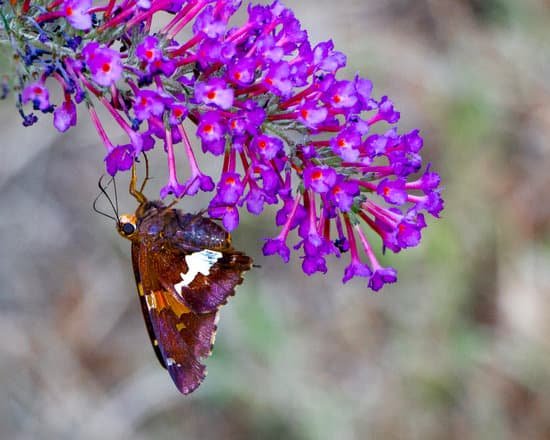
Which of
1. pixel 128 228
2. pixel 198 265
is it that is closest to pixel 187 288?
pixel 198 265

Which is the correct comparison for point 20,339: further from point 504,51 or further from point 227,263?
point 504,51

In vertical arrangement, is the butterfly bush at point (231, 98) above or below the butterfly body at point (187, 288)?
above

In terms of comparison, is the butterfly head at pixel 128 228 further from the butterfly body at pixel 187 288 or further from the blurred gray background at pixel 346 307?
the blurred gray background at pixel 346 307

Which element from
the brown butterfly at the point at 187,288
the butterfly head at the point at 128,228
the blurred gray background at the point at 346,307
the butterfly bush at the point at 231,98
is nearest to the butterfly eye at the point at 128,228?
the butterfly head at the point at 128,228

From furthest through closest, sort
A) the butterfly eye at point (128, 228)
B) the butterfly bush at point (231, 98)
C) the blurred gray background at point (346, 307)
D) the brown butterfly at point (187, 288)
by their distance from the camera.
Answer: the blurred gray background at point (346, 307) → the butterfly eye at point (128, 228) → the brown butterfly at point (187, 288) → the butterfly bush at point (231, 98)

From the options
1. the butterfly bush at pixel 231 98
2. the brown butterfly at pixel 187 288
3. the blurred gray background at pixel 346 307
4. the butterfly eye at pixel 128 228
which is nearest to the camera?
the butterfly bush at pixel 231 98

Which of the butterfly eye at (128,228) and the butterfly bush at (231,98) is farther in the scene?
the butterfly eye at (128,228)

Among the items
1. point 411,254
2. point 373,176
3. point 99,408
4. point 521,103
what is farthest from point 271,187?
point 521,103

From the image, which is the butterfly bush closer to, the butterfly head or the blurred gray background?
the butterfly head
